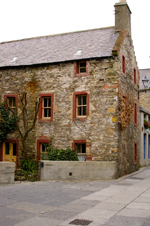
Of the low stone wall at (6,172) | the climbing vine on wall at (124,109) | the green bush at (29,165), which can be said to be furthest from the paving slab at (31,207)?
the climbing vine on wall at (124,109)

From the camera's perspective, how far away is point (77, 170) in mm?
14539

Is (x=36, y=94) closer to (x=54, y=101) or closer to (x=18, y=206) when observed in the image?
(x=54, y=101)

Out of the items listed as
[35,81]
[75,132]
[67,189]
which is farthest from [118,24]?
[67,189]

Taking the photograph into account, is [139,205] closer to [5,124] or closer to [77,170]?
[77,170]

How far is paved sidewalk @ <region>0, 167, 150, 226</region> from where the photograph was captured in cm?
683

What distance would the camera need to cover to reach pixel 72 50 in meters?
18.0

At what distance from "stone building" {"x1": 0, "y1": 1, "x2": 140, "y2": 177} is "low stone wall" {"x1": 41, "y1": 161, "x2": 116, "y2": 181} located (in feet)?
2.58

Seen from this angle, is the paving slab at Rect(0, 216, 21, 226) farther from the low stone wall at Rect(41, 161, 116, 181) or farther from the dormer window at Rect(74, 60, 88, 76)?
the dormer window at Rect(74, 60, 88, 76)

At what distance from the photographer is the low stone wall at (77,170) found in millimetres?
14359

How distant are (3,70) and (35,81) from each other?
8.66 ft

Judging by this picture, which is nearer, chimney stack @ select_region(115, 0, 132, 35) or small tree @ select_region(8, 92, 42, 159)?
small tree @ select_region(8, 92, 42, 159)

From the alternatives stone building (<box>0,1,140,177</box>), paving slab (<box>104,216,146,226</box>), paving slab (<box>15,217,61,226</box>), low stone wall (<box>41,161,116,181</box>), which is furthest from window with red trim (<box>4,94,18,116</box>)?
paving slab (<box>104,216,146,226</box>)

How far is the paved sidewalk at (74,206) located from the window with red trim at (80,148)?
4164 millimetres

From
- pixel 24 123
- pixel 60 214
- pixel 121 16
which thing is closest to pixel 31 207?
pixel 60 214
